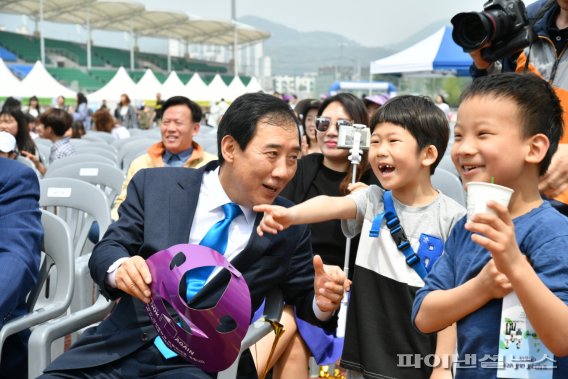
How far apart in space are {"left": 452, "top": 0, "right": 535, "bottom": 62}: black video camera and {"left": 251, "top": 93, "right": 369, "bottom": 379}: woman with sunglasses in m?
0.96

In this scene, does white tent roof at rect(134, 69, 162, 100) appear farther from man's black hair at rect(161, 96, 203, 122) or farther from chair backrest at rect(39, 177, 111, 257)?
chair backrest at rect(39, 177, 111, 257)

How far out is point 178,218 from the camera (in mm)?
2238

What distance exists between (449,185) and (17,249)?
2236 mm

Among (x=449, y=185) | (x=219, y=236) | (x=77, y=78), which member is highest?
(x=77, y=78)

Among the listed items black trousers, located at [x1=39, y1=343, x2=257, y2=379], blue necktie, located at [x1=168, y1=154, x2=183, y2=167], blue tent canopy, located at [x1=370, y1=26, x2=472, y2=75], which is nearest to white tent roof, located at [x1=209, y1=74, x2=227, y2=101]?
blue tent canopy, located at [x1=370, y1=26, x2=472, y2=75]

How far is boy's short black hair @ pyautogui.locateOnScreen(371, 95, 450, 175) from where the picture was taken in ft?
7.52

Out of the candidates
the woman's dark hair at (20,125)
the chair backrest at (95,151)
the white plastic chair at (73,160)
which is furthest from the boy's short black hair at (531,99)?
the chair backrest at (95,151)

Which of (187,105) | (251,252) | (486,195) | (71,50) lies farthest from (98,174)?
(71,50)

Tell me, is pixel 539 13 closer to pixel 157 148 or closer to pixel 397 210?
pixel 397 210

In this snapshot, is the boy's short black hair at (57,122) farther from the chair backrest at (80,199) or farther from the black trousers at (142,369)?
the black trousers at (142,369)

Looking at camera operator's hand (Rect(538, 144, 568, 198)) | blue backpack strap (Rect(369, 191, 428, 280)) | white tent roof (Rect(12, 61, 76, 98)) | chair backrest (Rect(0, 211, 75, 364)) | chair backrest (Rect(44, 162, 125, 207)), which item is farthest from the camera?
white tent roof (Rect(12, 61, 76, 98))

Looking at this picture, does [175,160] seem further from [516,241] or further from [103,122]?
[103,122]

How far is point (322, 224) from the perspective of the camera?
3398 millimetres

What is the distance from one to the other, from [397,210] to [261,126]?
53 cm
